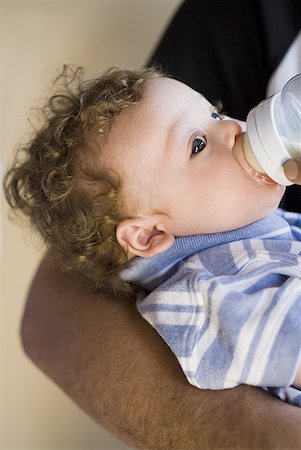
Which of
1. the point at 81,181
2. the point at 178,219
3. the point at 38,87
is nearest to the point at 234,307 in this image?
the point at 178,219

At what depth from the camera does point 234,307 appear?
841 millimetres

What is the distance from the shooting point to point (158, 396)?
0.94 meters

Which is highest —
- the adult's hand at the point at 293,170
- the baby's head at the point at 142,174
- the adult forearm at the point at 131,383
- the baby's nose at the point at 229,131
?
the adult's hand at the point at 293,170

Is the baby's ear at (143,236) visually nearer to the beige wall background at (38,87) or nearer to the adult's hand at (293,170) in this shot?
the adult's hand at (293,170)

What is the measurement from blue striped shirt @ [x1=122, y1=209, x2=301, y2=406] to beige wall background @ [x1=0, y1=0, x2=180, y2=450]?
70 centimetres

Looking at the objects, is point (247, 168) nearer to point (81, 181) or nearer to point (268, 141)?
point (268, 141)

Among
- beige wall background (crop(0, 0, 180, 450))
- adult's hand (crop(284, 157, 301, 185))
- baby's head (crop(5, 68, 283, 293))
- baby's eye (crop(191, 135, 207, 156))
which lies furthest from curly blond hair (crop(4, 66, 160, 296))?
beige wall background (crop(0, 0, 180, 450))

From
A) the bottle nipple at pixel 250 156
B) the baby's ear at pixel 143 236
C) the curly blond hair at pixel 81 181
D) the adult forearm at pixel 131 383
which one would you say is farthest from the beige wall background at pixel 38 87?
the bottle nipple at pixel 250 156

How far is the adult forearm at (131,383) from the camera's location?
2.71 feet

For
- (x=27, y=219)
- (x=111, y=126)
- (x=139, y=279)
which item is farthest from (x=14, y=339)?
(x=111, y=126)

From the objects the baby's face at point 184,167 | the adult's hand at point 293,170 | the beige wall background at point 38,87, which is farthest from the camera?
the beige wall background at point 38,87

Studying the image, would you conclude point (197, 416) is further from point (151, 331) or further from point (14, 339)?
point (14, 339)

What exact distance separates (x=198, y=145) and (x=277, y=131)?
14cm

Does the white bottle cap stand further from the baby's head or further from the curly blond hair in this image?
the curly blond hair
